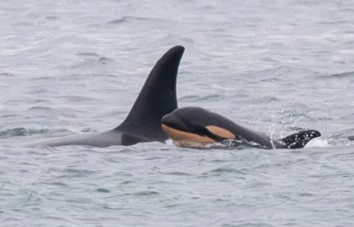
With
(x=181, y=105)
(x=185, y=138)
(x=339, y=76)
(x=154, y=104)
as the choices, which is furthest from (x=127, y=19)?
(x=185, y=138)

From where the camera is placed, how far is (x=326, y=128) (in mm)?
21062

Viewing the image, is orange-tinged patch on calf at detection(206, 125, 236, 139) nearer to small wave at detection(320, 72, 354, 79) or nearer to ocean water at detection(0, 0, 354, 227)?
ocean water at detection(0, 0, 354, 227)

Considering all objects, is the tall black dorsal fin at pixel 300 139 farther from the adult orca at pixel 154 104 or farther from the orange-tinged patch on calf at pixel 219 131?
the adult orca at pixel 154 104

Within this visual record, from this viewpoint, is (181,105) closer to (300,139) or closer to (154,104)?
(154,104)

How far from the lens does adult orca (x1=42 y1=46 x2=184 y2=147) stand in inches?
748

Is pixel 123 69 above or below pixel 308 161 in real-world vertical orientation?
below

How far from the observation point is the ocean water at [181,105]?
14.8 meters

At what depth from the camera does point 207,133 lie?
1861 centimetres

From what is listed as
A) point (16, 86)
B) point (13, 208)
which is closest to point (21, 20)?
point (16, 86)

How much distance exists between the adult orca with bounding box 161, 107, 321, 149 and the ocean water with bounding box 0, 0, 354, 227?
27cm

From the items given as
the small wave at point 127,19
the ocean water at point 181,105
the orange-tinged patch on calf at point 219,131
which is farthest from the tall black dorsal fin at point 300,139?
the small wave at point 127,19

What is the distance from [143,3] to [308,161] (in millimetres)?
28134

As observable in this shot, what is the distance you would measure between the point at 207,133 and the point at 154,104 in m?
0.95

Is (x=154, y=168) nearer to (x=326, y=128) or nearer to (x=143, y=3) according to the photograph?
(x=326, y=128)
